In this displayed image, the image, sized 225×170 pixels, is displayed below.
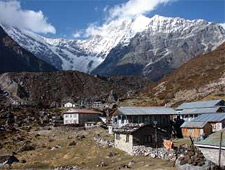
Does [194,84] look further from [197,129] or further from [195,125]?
[197,129]

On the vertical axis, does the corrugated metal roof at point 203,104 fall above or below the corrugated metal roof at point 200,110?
above

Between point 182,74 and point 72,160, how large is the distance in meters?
125

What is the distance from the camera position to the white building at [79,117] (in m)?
124

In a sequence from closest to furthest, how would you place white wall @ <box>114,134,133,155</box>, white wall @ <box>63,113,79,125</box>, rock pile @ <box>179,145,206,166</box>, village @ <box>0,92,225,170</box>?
rock pile @ <box>179,145,206,166</box> → village @ <box>0,92,225,170</box> → white wall @ <box>114,134,133,155</box> → white wall @ <box>63,113,79,125</box>

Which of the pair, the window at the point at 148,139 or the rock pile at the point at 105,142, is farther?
the rock pile at the point at 105,142

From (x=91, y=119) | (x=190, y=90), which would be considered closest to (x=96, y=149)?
(x=91, y=119)

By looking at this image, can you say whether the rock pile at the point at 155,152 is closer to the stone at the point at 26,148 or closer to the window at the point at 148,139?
the window at the point at 148,139

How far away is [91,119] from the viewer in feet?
420

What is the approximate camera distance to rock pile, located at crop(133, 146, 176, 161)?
47181 mm

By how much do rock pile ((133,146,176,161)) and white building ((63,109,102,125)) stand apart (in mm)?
68407

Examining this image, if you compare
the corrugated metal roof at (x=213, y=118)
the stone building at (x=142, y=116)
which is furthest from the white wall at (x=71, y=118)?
the corrugated metal roof at (x=213, y=118)

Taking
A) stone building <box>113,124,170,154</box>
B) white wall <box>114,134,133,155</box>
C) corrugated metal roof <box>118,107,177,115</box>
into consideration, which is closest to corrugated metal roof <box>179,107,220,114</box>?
corrugated metal roof <box>118,107,177,115</box>

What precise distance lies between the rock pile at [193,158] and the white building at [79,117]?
84965 mm

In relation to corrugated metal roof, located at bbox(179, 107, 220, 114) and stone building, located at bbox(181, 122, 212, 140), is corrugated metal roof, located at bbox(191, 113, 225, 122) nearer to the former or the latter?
stone building, located at bbox(181, 122, 212, 140)
